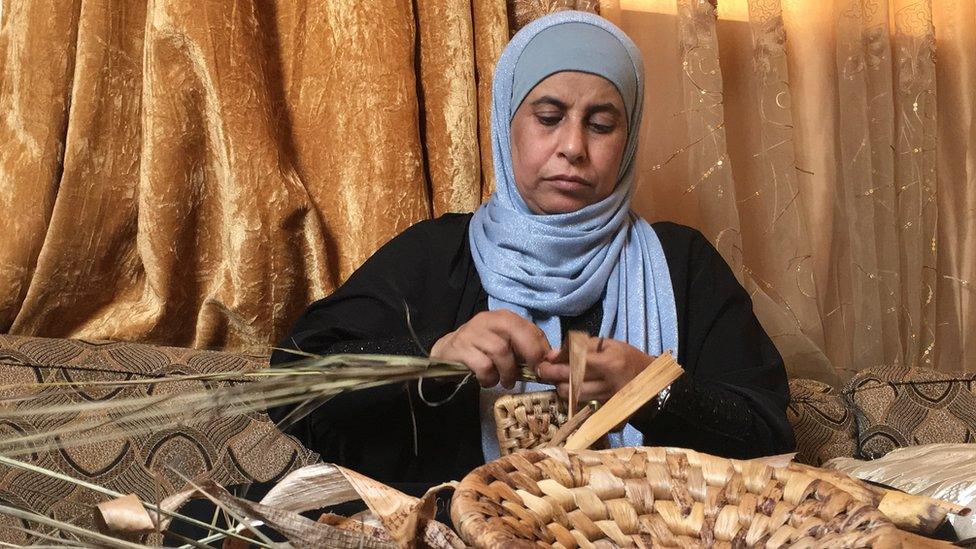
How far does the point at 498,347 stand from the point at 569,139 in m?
0.50

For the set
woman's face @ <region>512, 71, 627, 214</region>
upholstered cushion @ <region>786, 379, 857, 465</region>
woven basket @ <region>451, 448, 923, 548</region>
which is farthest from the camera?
upholstered cushion @ <region>786, 379, 857, 465</region>

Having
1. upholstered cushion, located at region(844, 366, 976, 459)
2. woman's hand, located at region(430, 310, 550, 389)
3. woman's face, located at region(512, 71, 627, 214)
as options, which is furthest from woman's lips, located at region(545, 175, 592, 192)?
upholstered cushion, located at region(844, 366, 976, 459)

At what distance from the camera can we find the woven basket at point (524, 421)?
0.92m

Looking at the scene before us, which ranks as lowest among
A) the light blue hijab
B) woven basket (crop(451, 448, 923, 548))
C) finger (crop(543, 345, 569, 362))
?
woven basket (crop(451, 448, 923, 548))

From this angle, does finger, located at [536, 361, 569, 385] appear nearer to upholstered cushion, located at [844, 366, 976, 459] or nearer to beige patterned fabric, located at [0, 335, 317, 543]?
beige patterned fabric, located at [0, 335, 317, 543]

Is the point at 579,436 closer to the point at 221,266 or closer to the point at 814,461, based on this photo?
the point at 814,461

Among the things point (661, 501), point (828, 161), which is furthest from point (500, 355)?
point (828, 161)

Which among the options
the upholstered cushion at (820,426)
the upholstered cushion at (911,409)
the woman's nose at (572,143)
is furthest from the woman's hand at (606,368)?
the upholstered cushion at (911,409)

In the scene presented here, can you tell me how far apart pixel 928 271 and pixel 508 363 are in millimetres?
1382

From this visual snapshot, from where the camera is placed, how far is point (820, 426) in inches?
60.5

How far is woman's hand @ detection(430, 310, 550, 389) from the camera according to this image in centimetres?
94

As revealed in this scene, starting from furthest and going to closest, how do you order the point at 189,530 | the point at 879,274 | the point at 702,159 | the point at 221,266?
the point at 879,274
the point at 702,159
the point at 221,266
the point at 189,530

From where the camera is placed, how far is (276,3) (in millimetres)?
1700

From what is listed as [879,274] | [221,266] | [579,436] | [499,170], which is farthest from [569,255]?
[879,274]
